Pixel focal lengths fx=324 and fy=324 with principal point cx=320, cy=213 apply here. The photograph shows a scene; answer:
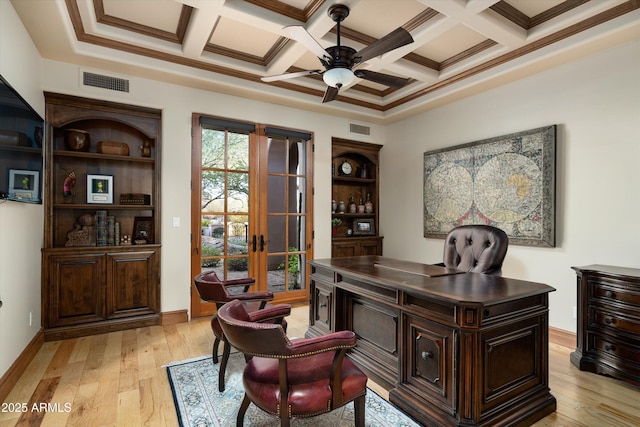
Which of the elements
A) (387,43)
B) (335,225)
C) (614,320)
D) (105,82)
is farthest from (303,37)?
(335,225)

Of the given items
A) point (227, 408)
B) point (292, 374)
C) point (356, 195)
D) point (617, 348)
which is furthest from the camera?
point (356, 195)

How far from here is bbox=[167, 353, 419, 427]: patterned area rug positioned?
2.02 metres

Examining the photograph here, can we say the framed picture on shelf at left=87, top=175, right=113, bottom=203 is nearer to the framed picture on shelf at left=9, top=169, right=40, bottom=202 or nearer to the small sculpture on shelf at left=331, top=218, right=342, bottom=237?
the framed picture on shelf at left=9, top=169, right=40, bottom=202

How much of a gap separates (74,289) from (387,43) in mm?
3901

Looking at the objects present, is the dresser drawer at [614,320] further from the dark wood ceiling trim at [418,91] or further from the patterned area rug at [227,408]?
the dark wood ceiling trim at [418,91]

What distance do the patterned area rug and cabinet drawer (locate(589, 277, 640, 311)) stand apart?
1977 mm

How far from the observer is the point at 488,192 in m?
4.03

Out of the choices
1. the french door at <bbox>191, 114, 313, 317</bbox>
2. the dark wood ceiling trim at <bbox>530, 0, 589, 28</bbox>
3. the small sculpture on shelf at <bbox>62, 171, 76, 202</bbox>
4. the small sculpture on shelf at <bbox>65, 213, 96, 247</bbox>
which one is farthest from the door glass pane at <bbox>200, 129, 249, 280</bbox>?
the dark wood ceiling trim at <bbox>530, 0, 589, 28</bbox>

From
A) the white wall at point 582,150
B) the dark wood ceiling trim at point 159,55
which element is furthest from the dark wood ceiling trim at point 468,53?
the dark wood ceiling trim at point 159,55

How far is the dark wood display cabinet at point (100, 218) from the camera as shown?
3412 mm

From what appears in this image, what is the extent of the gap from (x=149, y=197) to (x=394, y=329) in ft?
11.0

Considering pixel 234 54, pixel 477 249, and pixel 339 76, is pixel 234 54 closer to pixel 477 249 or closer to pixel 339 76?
pixel 339 76

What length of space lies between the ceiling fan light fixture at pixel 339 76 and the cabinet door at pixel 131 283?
285 centimetres

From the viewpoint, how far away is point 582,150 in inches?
128
